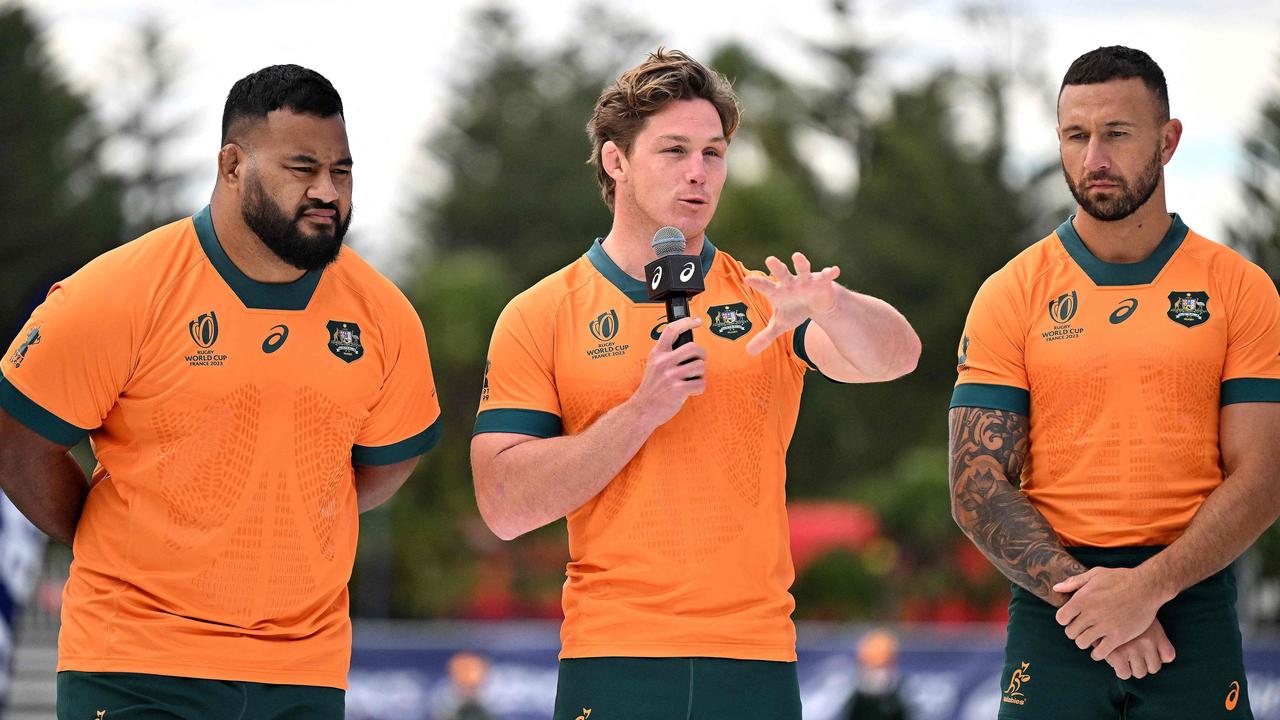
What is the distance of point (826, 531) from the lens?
27.6 meters

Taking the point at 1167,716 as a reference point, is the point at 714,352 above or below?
above

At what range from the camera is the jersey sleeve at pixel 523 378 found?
5094mm

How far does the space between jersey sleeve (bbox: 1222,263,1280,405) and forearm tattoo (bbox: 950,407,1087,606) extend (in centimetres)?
68

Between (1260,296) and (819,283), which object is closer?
(819,283)

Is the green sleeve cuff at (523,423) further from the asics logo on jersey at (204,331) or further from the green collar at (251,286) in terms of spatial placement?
the asics logo on jersey at (204,331)

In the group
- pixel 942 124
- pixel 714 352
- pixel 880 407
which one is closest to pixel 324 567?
pixel 714 352

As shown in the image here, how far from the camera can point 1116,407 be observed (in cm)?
520

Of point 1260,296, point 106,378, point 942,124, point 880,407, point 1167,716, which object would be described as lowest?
point 1167,716

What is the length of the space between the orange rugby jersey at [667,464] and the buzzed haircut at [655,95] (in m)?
0.44

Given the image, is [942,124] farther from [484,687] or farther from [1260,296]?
[1260,296]

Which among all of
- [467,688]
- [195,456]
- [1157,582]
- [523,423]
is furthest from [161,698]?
[467,688]

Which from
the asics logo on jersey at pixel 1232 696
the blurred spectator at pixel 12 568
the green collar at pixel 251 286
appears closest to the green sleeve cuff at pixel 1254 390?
the asics logo on jersey at pixel 1232 696

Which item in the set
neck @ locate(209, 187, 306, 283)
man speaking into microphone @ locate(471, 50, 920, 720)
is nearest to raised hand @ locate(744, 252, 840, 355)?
man speaking into microphone @ locate(471, 50, 920, 720)

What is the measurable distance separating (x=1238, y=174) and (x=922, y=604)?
37.1ft
